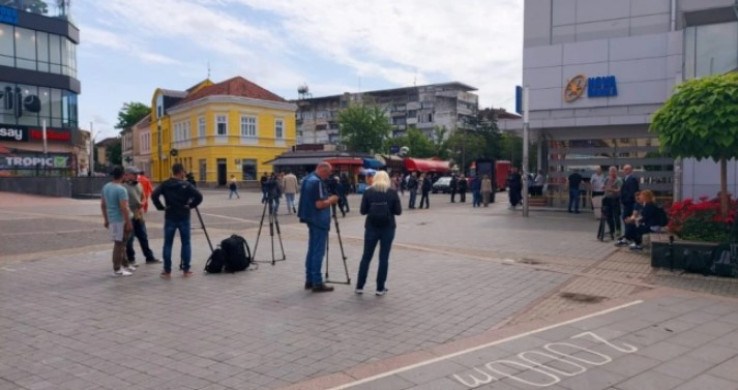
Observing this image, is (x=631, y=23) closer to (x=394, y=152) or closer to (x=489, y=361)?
(x=489, y=361)

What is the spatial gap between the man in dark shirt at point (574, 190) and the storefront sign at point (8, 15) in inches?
1626

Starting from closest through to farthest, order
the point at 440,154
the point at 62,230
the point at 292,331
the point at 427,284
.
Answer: the point at 292,331 → the point at 427,284 → the point at 62,230 → the point at 440,154

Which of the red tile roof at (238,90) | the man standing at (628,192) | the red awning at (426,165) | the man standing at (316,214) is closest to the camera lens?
the man standing at (316,214)

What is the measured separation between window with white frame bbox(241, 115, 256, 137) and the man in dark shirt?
37122mm

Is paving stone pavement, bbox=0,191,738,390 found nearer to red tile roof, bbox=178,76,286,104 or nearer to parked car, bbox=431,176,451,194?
parked car, bbox=431,176,451,194

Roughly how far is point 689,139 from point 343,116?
49.5 m

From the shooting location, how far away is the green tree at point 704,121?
8797mm

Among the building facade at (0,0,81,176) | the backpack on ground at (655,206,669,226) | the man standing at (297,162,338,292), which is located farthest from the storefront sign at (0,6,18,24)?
the backpack on ground at (655,206,669,226)

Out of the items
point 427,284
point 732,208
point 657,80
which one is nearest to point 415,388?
point 427,284

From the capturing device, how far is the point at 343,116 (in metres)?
57.6

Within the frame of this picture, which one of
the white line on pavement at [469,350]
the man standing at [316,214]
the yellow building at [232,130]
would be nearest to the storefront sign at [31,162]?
the yellow building at [232,130]

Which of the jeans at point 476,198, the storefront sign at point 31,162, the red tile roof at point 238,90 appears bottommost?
the jeans at point 476,198

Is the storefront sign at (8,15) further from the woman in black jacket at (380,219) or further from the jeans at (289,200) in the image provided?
the woman in black jacket at (380,219)

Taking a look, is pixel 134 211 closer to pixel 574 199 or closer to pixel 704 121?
pixel 704 121
